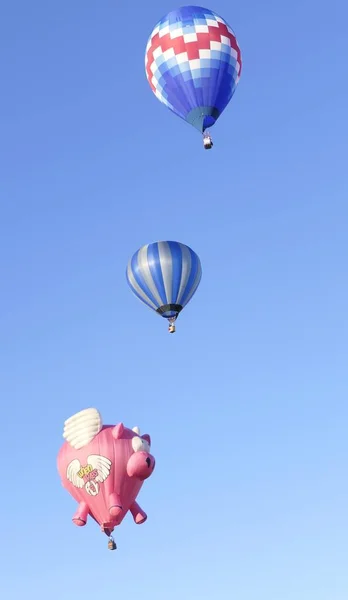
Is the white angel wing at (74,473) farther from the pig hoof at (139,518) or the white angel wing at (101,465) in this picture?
the pig hoof at (139,518)

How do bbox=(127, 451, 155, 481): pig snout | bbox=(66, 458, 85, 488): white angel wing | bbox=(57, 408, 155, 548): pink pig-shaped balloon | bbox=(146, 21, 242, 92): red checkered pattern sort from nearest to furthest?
bbox=(127, 451, 155, 481): pig snout, bbox=(57, 408, 155, 548): pink pig-shaped balloon, bbox=(66, 458, 85, 488): white angel wing, bbox=(146, 21, 242, 92): red checkered pattern

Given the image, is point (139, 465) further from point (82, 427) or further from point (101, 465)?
point (82, 427)

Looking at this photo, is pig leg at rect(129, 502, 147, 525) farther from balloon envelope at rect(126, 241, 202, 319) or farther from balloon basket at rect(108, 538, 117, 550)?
balloon envelope at rect(126, 241, 202, 319)

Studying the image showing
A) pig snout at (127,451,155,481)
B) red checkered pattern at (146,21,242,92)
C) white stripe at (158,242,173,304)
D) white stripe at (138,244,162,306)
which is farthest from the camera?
white stripe at (138,244,162,306)

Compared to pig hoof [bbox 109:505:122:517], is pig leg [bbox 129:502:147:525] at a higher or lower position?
higher

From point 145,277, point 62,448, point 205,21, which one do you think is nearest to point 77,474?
point 62,448

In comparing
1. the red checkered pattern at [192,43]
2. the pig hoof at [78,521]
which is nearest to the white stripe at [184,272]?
the red checkered pattern at [192,43]

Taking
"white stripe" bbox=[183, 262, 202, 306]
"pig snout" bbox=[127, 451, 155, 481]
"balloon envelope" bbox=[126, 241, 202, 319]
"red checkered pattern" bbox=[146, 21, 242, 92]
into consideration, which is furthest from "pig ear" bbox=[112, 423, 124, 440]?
"red checkered pattern" bbox=[146, 21, 242, 92]
